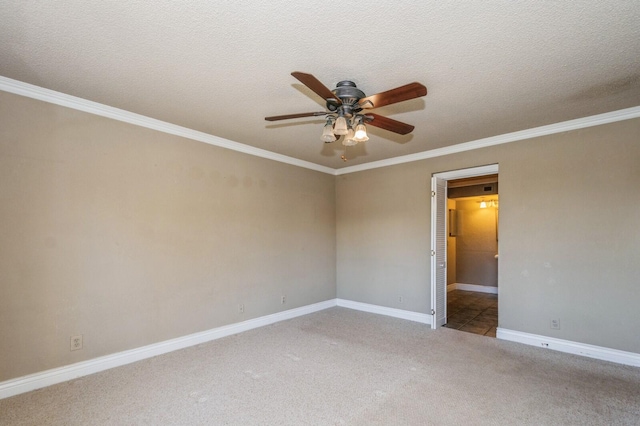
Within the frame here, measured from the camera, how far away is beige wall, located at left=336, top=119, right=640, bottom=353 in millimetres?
3303

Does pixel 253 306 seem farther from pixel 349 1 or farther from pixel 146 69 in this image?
pixel 349 1

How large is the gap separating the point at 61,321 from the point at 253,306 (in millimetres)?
2204

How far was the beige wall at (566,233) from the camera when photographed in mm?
3303

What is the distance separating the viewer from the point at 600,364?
10.6 feet

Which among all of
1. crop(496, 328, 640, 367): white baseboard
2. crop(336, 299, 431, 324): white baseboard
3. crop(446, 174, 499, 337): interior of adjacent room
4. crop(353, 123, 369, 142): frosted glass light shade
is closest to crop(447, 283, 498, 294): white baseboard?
crop(446, 174, 499, 337): interior of adjacent room

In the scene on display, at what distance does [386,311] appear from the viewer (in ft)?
17.3

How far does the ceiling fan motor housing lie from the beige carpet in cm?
237

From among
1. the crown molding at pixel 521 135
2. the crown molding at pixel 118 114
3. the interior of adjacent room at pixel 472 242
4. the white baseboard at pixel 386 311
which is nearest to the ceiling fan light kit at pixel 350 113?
the crown molding at pixel 118 114

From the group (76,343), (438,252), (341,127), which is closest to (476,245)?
(438,252)

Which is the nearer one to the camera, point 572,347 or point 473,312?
point 572,347

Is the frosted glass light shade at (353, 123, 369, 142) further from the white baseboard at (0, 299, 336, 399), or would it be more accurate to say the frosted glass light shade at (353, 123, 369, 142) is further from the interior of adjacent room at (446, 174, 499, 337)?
the interior of adjacent room at (446, 174, 499, 337)

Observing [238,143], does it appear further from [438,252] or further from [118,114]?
[438,252]

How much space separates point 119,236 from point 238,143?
1936 millimetres

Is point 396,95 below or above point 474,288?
above
